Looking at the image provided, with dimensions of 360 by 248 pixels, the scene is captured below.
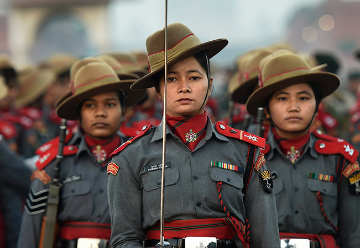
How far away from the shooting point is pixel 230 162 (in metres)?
3.58

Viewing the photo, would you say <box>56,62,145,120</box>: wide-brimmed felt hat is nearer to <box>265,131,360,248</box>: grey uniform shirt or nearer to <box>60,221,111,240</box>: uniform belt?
<box>60,221,111,240</box>: uniform belt

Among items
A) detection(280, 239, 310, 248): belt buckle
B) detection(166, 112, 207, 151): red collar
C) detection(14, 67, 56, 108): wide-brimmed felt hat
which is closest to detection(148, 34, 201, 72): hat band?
detection(166, 112, 207, 151): red collar

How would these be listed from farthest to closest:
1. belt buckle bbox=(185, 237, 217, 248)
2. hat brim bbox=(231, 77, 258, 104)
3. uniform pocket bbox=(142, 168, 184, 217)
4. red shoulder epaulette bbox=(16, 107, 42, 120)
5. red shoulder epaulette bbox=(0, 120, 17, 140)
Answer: red shoulder epaulette bbox=(16, 107, 42, 120), red shoulder epaulette bbox=(0, 120, 17, 140), hat brim bbox=(231, 77, 258, 104), uniform pocket bbox=(142, 168, 184, 217), belt buckle bbox=(185, 237, 217, 248)

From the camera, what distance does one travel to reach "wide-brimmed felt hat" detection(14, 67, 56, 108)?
36.0 ft

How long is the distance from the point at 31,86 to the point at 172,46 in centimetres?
791

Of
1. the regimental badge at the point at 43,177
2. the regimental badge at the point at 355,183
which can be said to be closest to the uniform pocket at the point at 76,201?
the regimental badge at the point at 43,177

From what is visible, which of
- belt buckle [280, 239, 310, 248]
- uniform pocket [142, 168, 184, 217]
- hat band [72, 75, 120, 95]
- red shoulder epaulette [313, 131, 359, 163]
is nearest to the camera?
uniform pocket [142, 168, 184, 217]

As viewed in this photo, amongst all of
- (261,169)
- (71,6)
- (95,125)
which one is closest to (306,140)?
(261,169)

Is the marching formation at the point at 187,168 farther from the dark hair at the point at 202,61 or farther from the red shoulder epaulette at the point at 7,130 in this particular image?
the red shoulder epaulette at the point at 7,130

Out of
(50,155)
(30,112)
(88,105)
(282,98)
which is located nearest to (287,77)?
(282,98)

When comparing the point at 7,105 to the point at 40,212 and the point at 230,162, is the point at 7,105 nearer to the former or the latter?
the point at 40,212

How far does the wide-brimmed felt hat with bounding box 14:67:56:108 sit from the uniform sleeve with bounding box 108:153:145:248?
25.1ft

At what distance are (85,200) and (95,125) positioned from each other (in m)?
0.63

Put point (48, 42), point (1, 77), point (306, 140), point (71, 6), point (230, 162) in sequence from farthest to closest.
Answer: point (48, 42), point (71, 6), point (1, 77), point (306, 140), point (230, 162)
